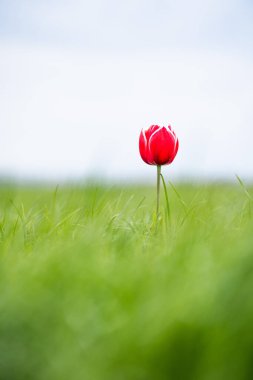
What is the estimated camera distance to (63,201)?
9.50 feet

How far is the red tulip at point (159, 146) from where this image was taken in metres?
2.64

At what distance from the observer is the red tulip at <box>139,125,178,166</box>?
2.64 meters

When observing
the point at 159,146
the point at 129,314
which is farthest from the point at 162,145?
the point at 129,314

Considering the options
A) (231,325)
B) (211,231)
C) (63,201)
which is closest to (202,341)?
(231,325)

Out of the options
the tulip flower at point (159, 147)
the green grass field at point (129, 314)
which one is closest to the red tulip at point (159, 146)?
the tulip flower at point (159, 147)

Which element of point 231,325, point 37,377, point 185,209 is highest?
point 185,209

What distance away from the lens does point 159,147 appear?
8.66 ft

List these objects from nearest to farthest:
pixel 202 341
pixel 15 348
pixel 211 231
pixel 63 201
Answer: pixel 202 341, pixel 15 348, pixel 211 231, pixel 63 201

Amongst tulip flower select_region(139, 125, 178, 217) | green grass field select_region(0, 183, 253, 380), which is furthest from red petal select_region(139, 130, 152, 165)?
green grass field select_region(0, 183, 253, 380)

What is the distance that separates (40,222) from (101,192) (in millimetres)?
317

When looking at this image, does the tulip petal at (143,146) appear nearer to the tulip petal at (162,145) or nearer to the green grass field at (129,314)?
the tulip petal at (162,145)

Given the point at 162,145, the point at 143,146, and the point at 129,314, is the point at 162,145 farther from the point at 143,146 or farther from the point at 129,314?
the point at 129,314

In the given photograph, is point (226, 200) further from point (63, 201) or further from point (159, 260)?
point (159, 260)

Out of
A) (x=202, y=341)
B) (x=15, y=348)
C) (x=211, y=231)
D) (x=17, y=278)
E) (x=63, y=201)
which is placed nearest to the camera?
(x=202, y=341)
